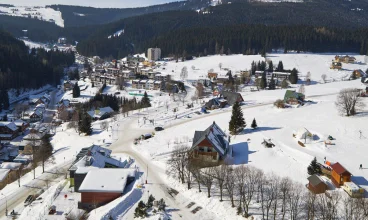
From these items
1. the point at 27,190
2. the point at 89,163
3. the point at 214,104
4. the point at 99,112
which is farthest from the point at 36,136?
the point at 214,104

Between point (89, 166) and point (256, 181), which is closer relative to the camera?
point (256, 181)

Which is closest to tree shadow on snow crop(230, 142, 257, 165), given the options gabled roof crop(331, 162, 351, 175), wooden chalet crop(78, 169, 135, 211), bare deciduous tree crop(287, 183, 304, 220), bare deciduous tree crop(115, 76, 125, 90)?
gabled roof crop(331, 162, 351, 175)

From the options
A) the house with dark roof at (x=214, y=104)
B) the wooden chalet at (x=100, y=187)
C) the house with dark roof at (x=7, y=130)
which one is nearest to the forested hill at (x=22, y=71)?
the house with dark roof at (x=7, y=130)

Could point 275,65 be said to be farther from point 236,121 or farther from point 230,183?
point 230,183

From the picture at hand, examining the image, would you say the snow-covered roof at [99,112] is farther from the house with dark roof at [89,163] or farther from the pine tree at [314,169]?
the pine tree at [314,169]

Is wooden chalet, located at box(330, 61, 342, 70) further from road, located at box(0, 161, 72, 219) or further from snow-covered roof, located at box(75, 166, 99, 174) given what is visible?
snow-covered roof, located at box(75, 166, 99, 174)

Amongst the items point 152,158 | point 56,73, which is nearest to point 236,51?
point 56,73

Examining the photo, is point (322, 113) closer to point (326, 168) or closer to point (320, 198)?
point (326, 168)
